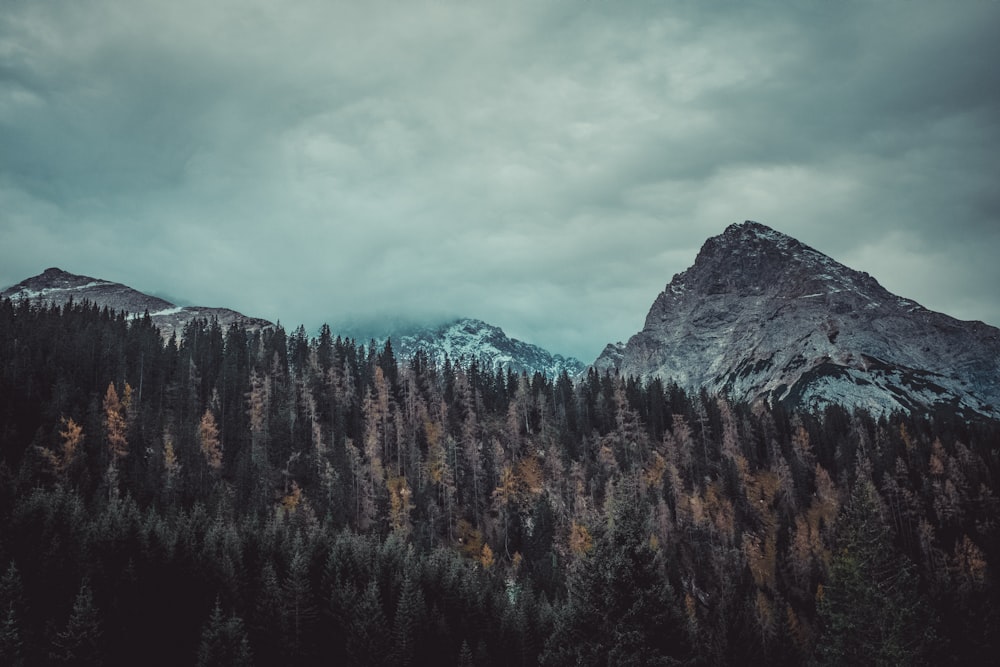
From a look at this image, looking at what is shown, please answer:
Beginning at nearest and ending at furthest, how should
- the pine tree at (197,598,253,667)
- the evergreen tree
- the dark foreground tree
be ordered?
1. the dark foreground tree
2. the pine tree at (197,598,253,667)
3. the evergreen tree

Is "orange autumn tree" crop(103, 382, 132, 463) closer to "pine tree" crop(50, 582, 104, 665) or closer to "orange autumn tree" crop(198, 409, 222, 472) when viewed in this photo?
"orange autumn tree" crop(198, 409, 222, 472)

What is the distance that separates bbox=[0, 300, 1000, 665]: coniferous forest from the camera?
63.0 m

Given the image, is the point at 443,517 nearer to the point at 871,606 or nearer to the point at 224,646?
the point at 224,646

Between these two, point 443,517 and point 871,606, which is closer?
point 871,606

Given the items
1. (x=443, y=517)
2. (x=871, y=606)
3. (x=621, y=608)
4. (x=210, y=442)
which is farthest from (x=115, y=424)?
(x=871, y=606)

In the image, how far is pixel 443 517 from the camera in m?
132

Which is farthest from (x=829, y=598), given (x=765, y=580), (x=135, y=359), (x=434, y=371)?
(x=135, y=359)

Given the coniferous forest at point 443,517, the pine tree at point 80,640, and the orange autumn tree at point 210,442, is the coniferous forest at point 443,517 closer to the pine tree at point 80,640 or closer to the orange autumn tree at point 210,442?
the pine tree at point 80,640

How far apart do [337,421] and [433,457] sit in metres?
21.5

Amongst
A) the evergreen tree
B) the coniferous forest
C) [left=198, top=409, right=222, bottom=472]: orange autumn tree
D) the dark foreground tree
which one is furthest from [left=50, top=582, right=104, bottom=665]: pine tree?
[left=198, top=409, right=222, bottom=472]: orange autumn tree

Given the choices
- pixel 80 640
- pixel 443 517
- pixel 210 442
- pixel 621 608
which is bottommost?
pixel 80 640

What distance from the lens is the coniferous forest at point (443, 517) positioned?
2480 inches

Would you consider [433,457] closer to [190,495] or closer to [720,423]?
[190,495]

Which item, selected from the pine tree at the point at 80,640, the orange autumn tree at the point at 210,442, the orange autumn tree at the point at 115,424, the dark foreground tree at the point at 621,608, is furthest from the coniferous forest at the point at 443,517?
the orange autumn tree at the point at 210,442
